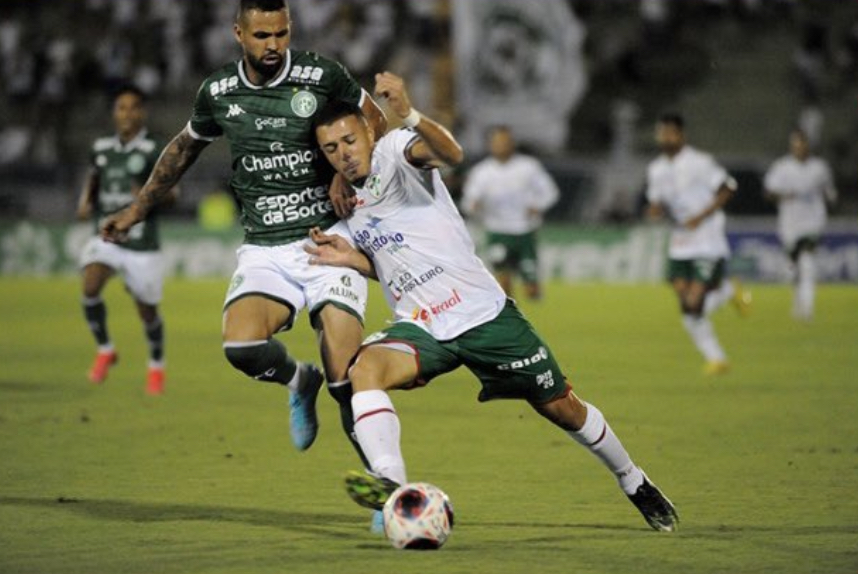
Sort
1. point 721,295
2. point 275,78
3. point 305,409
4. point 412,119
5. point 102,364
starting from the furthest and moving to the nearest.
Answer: point 721,295 → point 102,364 → point 305,409 → point 275,78 → point 412,119

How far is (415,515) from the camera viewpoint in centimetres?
665

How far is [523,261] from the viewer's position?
22562 millimetres

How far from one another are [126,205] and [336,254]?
6291 millimetres

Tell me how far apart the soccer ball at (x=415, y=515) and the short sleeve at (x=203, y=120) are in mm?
2424

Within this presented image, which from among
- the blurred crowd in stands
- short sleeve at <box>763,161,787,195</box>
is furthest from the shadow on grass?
the blurred crowd in stands

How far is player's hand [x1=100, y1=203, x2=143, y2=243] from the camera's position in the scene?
855 centimetres

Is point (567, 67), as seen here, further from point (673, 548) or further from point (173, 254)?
point (673, 548)

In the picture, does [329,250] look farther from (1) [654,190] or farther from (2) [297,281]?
(1) [654,190]

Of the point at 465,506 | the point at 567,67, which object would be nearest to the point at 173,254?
the point at 567,67

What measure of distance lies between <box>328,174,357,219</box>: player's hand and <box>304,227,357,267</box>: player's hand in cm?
15

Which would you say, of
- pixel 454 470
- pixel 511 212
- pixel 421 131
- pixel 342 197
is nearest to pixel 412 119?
pixel 421 131

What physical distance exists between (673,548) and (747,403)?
6.45 meters

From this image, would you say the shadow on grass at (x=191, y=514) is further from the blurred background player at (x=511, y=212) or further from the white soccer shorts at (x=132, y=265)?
the blurred background player at (x=511, y=212)

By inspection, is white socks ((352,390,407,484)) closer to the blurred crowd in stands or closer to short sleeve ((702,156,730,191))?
short sleeve ((702,156,730,191))
